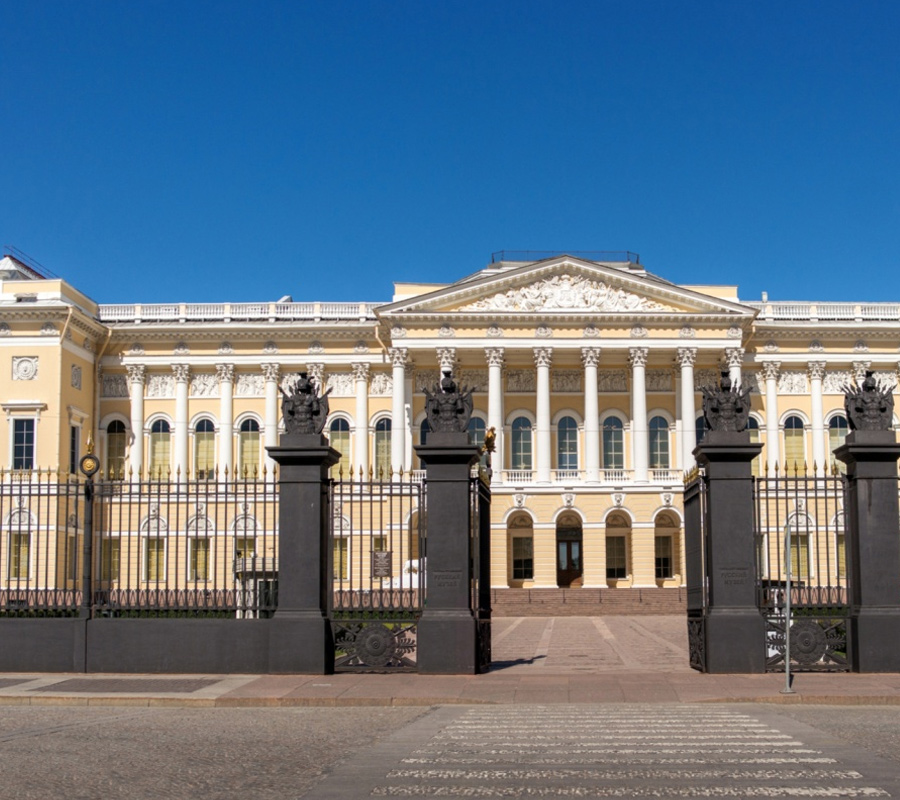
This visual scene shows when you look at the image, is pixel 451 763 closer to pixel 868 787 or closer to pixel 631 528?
pixel 868 787

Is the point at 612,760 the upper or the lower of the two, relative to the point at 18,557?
lower

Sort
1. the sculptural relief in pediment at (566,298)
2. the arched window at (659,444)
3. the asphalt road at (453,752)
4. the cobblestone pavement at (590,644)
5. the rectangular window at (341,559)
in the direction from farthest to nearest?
the arched window at (659,444) → the sculptural relief in pediment at (566,298) → the cobblestone pavement at (590,644) → the rectangular window at (341,559) → the asphalt road at (453,752)

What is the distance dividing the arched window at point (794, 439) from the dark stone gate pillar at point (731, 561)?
42676 mm

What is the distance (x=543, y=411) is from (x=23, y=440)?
21.7 meters

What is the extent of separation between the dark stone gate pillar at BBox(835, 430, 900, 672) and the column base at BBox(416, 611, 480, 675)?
5.27m

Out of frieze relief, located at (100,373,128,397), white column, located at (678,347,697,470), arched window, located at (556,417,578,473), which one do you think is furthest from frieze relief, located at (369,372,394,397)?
white column, located at (678,347,697,470)

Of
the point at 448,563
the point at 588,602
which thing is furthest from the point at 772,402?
the point at 448,563

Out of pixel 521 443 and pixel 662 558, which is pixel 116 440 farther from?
pixel 662 558

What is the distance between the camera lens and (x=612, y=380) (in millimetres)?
60031

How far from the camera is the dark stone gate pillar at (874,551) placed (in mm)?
18250

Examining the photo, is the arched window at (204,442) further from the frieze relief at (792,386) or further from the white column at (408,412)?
the frieze relief at (792,386)

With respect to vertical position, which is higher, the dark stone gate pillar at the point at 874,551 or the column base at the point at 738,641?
the dark stone gate pillar at the point at 874,551

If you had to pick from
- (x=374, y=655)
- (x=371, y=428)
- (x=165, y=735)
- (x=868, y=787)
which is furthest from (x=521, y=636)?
(x=371, y=428)

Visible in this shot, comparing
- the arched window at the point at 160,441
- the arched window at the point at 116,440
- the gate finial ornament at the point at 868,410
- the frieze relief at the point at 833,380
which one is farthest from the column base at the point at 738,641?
the arched window at the point at 116,440
